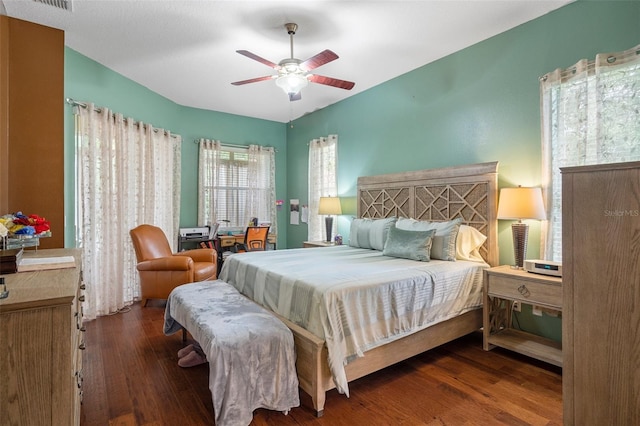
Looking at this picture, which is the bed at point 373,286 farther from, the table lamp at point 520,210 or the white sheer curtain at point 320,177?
the white sheer curtain at point 320,177

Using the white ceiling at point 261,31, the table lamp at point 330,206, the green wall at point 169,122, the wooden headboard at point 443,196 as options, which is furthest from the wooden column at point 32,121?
the wooden headboard at point 443,196

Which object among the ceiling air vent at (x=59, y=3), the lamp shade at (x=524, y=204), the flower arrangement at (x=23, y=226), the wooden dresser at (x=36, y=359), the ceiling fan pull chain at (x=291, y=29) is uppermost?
the ceiling air vent at (x=59, y=3)

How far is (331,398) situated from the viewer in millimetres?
2057

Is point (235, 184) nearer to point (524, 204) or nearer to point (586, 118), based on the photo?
point (524, 204)

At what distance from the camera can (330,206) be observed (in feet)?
15.4

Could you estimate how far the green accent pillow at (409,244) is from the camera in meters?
2.87

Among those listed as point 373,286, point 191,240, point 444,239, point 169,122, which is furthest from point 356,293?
point 169,122

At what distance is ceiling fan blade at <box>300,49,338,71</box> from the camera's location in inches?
95.4

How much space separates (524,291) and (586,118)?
4.61 ft

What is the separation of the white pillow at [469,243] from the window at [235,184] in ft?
12.2

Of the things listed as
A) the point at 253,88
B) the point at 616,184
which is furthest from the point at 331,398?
the point at 253,88

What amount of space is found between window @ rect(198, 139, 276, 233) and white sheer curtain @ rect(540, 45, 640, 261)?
4340mm

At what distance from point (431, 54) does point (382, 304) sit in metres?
2.76

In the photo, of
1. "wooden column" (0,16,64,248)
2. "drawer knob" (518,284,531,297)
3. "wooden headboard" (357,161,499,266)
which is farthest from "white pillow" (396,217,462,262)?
"wooden column" (0,16,64,248)
